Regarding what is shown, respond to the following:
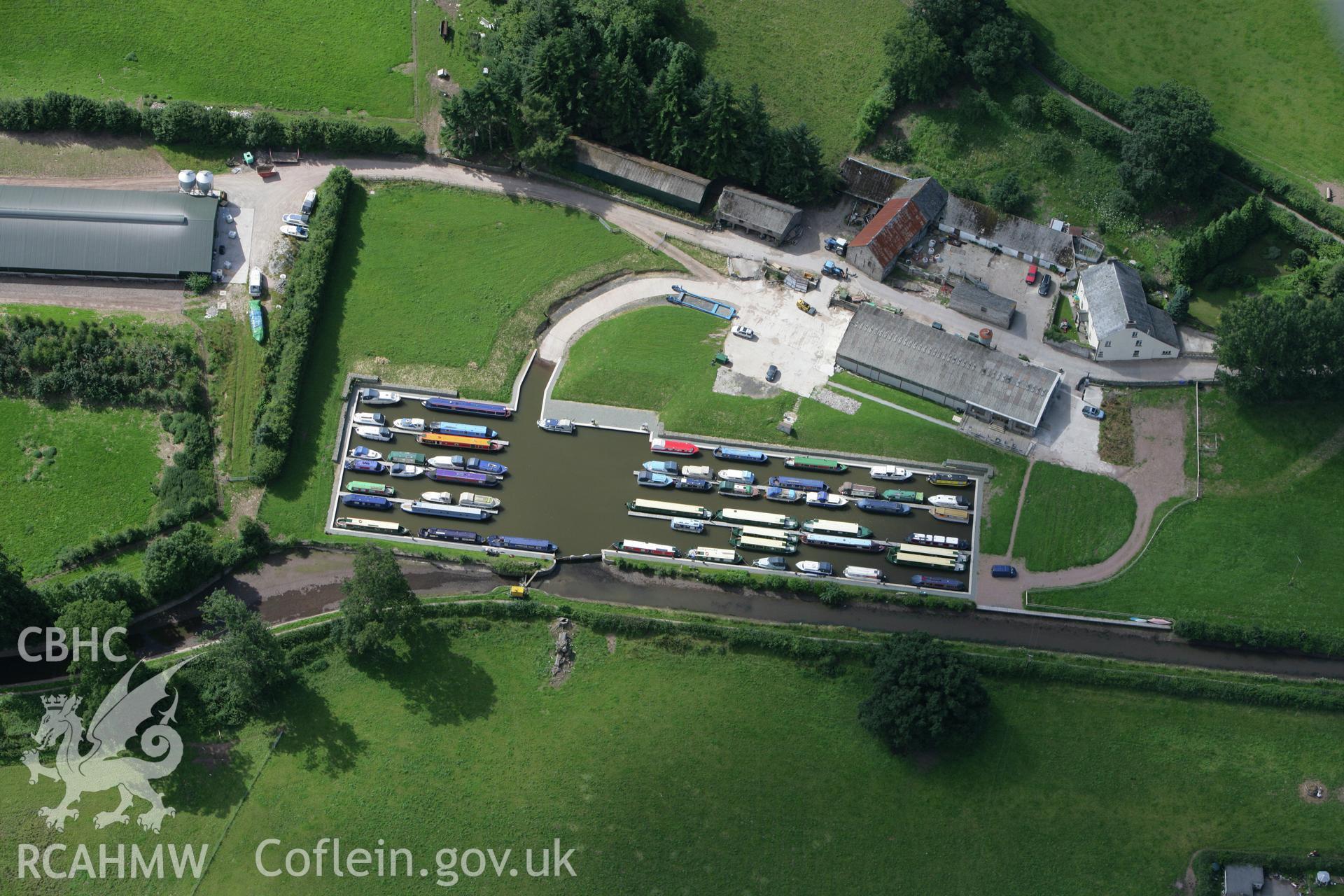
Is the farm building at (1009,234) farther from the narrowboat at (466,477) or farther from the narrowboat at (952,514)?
the narrowboat at (466,477)

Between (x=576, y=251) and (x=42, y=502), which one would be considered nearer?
(x=42, y=502)

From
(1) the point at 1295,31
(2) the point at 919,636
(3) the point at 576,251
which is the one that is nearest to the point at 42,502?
(3) the point at 576,251

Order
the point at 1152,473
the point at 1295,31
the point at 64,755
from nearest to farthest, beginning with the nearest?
the point at 64,755, the point at 1152,473, the point at 1295,31

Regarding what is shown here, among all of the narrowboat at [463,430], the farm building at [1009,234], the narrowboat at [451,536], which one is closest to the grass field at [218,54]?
the narrowboat at [463,430]

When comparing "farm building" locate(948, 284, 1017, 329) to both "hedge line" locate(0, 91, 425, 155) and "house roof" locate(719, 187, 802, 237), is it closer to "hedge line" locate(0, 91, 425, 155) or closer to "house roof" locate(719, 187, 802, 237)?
"house roof" locate(719, 187, 802, 237)

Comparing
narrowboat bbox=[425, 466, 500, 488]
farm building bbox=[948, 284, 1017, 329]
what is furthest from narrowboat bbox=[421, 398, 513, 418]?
farm building bbox=[948, 284, 1017, 329]

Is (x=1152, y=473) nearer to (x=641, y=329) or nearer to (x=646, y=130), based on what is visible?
(x=641, y=329)
